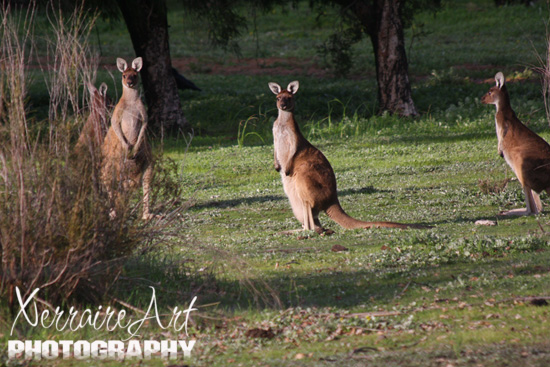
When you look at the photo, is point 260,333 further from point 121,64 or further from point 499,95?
point 499,95

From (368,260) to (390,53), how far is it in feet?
39.2

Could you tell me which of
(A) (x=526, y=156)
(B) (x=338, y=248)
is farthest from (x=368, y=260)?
(A) (x=526, y=156)

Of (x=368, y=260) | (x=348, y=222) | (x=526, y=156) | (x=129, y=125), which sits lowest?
(x=348, y=222)

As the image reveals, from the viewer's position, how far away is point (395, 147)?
14547mm

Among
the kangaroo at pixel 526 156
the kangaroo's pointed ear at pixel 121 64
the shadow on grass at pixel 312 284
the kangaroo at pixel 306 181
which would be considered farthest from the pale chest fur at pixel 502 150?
the kangaroo's pointed ear at pixel 121 64

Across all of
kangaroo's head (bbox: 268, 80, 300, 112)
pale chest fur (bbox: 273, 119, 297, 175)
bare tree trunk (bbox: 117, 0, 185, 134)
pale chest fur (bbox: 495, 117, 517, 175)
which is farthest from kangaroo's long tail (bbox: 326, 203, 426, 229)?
bare tree trunk (bbox: 117, 0, 185, 134)

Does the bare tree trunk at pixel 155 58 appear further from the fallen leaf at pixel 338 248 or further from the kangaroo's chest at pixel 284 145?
the fallen leaf at pixel 338 248

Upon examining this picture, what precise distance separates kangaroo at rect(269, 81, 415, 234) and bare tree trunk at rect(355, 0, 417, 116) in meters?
9.19

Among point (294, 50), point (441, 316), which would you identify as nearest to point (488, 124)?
point (441, 316)

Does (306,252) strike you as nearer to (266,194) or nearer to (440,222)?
(440,222)

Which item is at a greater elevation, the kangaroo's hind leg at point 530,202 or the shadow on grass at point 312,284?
the shadow on grass at point 312,284

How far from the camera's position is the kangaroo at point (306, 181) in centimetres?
829

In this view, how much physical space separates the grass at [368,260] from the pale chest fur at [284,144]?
74 centimetres

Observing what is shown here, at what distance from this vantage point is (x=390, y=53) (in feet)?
58.1
